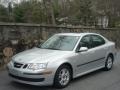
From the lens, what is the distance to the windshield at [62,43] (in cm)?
756

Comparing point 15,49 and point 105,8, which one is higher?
point 105,8

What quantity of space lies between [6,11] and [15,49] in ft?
38.6

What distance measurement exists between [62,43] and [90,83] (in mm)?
1502

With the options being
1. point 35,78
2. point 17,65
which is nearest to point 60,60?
point 35,78

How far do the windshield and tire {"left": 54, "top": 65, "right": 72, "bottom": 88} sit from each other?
0.79m

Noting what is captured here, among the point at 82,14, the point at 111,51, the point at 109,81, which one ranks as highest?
the point at 82,14

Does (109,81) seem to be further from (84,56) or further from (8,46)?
(8,46)

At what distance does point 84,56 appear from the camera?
7.56 metres

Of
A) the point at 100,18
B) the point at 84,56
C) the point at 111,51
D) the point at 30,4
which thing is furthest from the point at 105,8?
the point at 84,56

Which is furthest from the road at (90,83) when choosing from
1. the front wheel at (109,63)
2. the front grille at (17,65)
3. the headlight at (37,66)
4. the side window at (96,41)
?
the side window at (96,41)

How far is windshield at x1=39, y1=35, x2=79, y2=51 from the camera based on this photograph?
24.8 feet

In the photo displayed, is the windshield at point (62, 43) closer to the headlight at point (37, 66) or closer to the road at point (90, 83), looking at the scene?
the road at point (90, 83)

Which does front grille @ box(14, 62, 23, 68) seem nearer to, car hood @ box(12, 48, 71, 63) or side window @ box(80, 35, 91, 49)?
car hood @ box(12, 48, 71, 63)

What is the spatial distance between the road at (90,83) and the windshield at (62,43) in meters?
1.05
